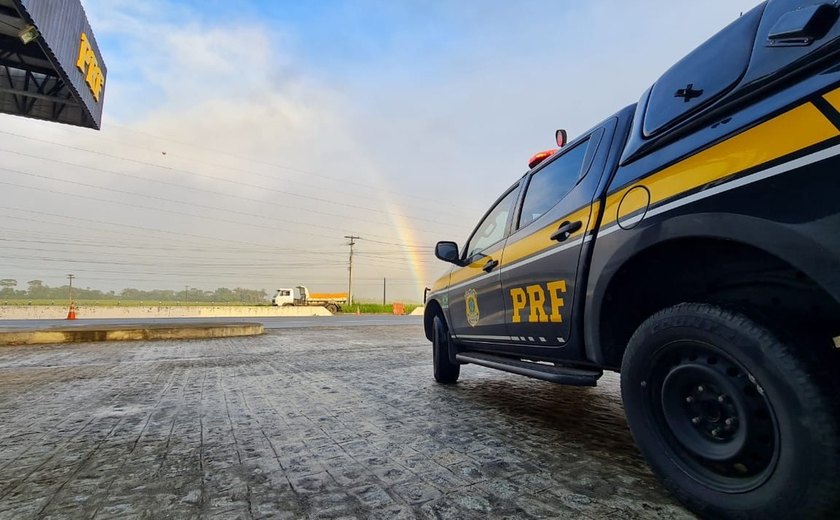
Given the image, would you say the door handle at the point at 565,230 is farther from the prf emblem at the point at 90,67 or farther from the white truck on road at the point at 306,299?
the white truck on road at the point at 306,299

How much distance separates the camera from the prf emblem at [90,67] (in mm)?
9154

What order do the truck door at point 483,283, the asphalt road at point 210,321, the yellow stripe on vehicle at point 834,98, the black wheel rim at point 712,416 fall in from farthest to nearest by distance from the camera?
the asphalt road at point 210,321 → the truck door at point 483,283 → the black wheel rim at point 712,416 → the yellow stripe on vehicle at point 834,98

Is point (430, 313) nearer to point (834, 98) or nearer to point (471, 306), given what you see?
point (471, 306)

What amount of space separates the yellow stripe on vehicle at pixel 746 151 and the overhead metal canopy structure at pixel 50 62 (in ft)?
30.8

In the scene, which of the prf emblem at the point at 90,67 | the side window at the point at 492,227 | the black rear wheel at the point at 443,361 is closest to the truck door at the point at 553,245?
the side window at the point at 492,227

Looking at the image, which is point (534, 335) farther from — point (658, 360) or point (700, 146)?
point (700, 146)

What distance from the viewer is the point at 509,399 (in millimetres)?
3924

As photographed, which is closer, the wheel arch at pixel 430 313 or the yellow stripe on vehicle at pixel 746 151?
the yellow stripe on vehicle at pixel 746 151

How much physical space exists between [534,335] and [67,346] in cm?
1117

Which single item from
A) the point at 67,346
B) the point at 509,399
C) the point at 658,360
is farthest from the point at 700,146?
the point at 67,346

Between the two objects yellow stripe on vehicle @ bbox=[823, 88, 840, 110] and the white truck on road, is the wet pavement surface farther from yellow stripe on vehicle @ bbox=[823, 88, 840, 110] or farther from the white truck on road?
the white truck on road

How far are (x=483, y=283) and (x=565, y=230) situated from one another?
1277 millimetres

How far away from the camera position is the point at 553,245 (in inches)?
98.7

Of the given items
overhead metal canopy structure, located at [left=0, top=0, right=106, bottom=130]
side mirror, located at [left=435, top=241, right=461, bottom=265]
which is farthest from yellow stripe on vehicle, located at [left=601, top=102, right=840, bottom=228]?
overhead metal canopy structure, located at [left=0, top=0, right=106, bottom=130]
